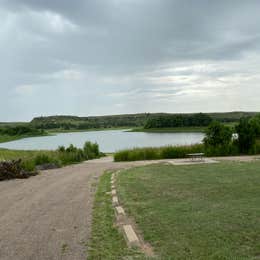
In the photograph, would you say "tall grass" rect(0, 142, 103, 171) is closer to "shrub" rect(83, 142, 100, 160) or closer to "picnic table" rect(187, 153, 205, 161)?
"shrub" rect(83, 142, 100, 160)

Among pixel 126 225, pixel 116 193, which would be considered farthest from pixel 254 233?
pixel 116 193

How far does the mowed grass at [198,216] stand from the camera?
10.1 ft

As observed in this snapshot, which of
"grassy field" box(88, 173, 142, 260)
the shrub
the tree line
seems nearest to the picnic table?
the shrub

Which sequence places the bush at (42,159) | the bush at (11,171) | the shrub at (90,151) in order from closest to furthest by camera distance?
the bush at (11,171)
the bush at (42,159)
the shrub at (90,151)

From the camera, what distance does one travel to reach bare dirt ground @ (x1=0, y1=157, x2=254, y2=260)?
3.26m

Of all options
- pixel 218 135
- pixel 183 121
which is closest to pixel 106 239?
pixel 218 135

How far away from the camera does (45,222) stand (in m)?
4.39

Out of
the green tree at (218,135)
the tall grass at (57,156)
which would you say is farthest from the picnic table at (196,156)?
the tall grass at (57,156)

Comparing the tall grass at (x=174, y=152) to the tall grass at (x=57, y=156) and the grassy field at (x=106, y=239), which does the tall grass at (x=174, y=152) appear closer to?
the tall grass at (x=57, y=156)

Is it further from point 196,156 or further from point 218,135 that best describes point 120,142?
point 196,156

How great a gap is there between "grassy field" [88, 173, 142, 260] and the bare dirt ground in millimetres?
95

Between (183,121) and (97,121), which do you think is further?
(97,121)

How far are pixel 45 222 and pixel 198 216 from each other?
6.87 feet

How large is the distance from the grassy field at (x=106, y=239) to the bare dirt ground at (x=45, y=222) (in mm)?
95
